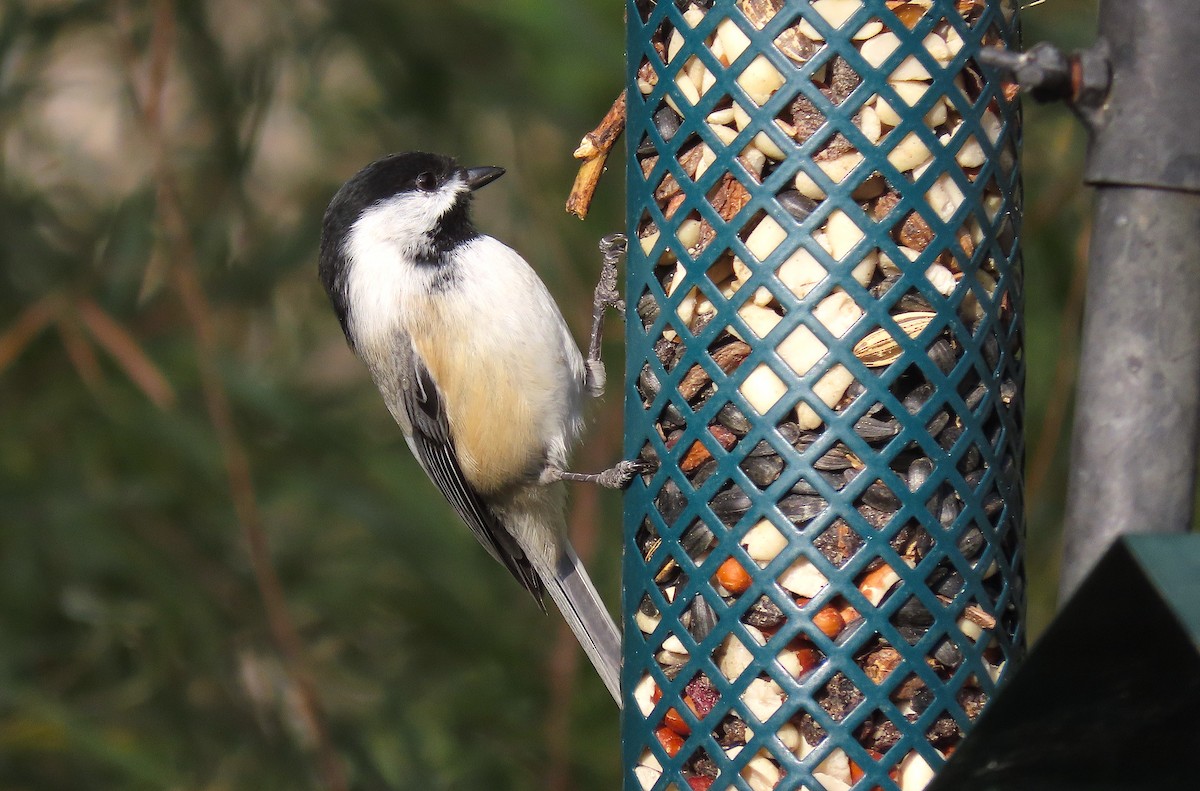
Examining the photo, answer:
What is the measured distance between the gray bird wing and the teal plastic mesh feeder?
0.96 m

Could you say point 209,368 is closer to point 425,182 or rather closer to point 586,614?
point 425,182

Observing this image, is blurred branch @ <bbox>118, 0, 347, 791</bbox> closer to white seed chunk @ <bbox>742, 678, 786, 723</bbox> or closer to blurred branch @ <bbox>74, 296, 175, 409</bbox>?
blurred branch @ <bbox>74, 296, 175, 409</bbox>

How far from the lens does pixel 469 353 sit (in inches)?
93.6

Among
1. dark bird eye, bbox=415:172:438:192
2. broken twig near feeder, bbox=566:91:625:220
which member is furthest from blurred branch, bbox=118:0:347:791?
broken twig near feeder, bbox=566:91:625:220

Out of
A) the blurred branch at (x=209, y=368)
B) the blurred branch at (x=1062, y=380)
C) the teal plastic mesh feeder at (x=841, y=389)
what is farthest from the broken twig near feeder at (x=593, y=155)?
the blurred branch at (x=1062, y=380)

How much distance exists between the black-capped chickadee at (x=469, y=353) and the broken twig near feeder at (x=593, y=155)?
50cm

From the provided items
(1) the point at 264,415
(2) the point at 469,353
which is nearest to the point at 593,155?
(2) the point at 469,353

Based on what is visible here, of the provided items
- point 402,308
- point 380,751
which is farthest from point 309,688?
point 402,308

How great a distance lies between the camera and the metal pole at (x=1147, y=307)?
104cm

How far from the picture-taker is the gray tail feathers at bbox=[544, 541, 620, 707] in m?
2.21

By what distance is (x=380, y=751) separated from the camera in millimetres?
3027

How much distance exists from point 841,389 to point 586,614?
968 mm

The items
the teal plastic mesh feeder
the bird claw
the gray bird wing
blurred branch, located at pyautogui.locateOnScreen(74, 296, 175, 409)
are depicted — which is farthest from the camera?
blurred branch, located at pyautogui.locateOnScreen(74, 296, 175, 409)

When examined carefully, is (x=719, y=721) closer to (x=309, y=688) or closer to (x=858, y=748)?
(x=858, y=748)
